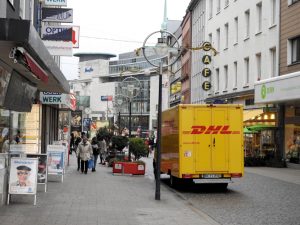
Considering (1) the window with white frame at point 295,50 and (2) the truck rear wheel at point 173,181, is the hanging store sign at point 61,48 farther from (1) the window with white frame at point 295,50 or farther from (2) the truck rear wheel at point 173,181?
(1) the window with white frame at point 295,50

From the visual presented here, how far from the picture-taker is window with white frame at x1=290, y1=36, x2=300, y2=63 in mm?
32688

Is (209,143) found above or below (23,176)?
above

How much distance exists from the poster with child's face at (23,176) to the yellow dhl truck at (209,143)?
6455mm

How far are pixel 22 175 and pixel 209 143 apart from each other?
7299mm

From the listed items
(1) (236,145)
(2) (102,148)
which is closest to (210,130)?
(1) (236,145)

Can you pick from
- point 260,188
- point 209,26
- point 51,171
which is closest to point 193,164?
point 260,188

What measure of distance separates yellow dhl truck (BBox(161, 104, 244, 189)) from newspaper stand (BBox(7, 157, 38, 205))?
6.45m

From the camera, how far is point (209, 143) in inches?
759

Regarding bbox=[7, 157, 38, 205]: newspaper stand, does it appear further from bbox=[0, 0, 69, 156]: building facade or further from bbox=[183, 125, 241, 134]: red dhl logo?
bbox=[183, 125, 241, 134]: red dhl logo

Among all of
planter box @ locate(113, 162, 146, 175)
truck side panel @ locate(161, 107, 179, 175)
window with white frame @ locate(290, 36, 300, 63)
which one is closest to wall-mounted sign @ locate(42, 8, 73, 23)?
truck side panel @ locate(161, 107, 179, 175)

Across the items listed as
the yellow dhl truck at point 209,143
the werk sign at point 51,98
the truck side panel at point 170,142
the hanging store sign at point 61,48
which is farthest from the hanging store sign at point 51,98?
the yellow dhl truck at point 209,143

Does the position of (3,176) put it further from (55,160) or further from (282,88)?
(282,88)

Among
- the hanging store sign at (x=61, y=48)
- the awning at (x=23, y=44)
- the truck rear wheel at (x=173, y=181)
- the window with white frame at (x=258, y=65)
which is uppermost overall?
the window with white frame at (x=258, y=65)

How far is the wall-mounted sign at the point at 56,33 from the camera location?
894 inches
